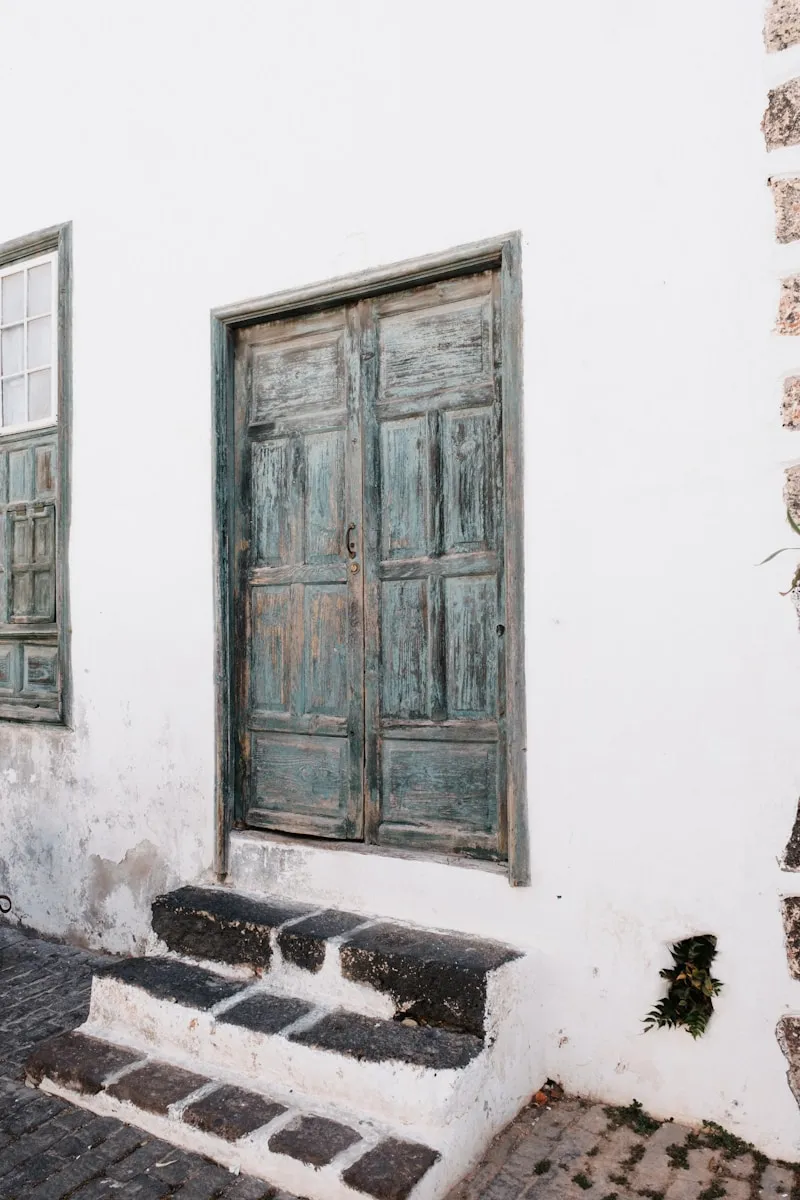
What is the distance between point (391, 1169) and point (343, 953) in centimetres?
77

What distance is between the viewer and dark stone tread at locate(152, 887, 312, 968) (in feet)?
11.5

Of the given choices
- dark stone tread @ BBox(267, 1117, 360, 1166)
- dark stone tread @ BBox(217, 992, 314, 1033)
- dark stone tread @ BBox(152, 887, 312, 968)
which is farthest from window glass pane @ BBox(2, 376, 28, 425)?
dark stone tread @ BBox(267, 1117, 360, 1166)

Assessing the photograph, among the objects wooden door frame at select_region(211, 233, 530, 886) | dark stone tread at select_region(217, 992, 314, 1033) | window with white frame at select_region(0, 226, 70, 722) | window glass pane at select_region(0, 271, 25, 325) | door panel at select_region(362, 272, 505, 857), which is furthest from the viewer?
window glass pane at select_region(0, 271, 25, 325)

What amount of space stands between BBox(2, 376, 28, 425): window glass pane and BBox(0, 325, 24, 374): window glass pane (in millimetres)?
64

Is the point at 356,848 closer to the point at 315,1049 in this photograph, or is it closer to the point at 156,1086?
the point at 315,1049

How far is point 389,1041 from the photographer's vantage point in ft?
9.75

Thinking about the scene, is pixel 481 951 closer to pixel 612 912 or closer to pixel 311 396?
pixel 612 912

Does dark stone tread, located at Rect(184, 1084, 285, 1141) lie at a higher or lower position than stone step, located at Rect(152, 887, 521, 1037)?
lower

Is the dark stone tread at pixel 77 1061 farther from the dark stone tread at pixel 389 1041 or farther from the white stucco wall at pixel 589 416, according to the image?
the white stucco wall at pixel 589 416

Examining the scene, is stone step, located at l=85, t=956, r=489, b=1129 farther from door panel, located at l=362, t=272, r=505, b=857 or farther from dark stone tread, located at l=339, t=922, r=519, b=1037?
door panel, located at l=362, t=272, r=505, b=857

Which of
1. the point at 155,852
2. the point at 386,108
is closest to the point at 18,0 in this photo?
the point at 386,108

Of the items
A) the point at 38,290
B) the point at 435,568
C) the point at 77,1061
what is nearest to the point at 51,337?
the point at 38,290

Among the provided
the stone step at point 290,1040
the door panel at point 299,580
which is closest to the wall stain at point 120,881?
the door panel at point 299,580

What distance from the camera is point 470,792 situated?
3.49 metres
